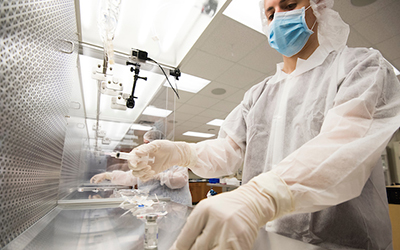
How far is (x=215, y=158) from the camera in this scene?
0.95m

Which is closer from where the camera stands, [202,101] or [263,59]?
[263,59]

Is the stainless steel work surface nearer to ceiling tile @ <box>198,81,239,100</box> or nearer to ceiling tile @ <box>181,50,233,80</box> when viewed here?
ceiling tile @ <box>181,50,233,80</box>

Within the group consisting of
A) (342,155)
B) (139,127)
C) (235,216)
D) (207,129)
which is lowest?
(235,216)

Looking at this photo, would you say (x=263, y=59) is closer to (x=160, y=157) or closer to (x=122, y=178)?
(x=160, y=157)

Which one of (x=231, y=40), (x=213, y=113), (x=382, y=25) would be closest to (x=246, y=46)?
(x=231, y=40)

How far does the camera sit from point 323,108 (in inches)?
28.0

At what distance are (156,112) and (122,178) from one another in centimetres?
102

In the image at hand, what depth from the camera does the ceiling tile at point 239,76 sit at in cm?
300

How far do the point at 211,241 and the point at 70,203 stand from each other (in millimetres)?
1511

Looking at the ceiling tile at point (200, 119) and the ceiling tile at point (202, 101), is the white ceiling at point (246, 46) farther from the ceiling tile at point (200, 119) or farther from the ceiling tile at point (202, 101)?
the ceiling tile at point (200, 119)

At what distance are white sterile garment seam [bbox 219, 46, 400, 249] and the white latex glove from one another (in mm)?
44

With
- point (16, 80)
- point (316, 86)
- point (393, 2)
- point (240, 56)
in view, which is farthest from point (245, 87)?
point (16, 80)

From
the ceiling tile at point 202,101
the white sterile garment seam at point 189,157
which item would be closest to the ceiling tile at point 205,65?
the ceiling tile at point 202,101

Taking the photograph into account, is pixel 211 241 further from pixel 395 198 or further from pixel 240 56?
pixel 395 198
